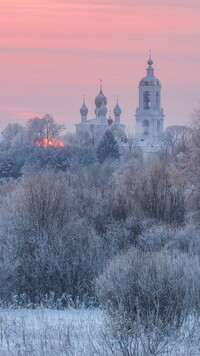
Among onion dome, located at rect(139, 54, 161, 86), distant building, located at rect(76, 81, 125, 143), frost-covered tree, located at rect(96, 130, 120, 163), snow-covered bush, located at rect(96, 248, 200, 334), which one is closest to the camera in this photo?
snow-covered bush, located at rect(96, 248, 200, 334)

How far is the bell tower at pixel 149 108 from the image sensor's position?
126500 mm

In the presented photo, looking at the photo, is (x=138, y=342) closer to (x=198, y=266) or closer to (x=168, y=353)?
(x=168, y=353)

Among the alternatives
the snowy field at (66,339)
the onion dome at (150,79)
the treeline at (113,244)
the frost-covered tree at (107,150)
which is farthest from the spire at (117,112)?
the snowy field at (66,339)

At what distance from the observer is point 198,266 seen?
2016cm

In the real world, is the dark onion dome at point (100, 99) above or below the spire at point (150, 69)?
below

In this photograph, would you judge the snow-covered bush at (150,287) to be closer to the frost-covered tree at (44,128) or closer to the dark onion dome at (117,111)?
the frost-covered tree at (44,128)

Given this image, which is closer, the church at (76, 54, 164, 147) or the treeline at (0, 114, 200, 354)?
the treeline at (0, 114, 200, 354)

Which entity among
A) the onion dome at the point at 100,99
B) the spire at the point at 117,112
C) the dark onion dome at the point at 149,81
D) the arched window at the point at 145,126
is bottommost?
the arched window at the point at 145,126

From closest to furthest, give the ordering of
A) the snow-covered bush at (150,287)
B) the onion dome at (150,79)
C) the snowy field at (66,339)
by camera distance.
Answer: the snowy field at (66,339) < the snow-covered bush at (150,287) < the onion dome at (150,79)

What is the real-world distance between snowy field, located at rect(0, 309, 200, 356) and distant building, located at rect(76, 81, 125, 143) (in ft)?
299

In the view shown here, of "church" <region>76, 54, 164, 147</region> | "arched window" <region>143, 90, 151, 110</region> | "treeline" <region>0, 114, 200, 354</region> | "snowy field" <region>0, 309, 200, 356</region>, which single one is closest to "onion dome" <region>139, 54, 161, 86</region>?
"church" <region>76, 54, 164, 147</region>

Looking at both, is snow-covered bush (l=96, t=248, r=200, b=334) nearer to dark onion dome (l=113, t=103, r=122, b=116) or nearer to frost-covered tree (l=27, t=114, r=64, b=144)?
frost-covered tree (l=27, t=114, r=64, b=144)

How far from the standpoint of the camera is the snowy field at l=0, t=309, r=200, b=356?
14086mm

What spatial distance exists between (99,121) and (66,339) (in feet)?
351
